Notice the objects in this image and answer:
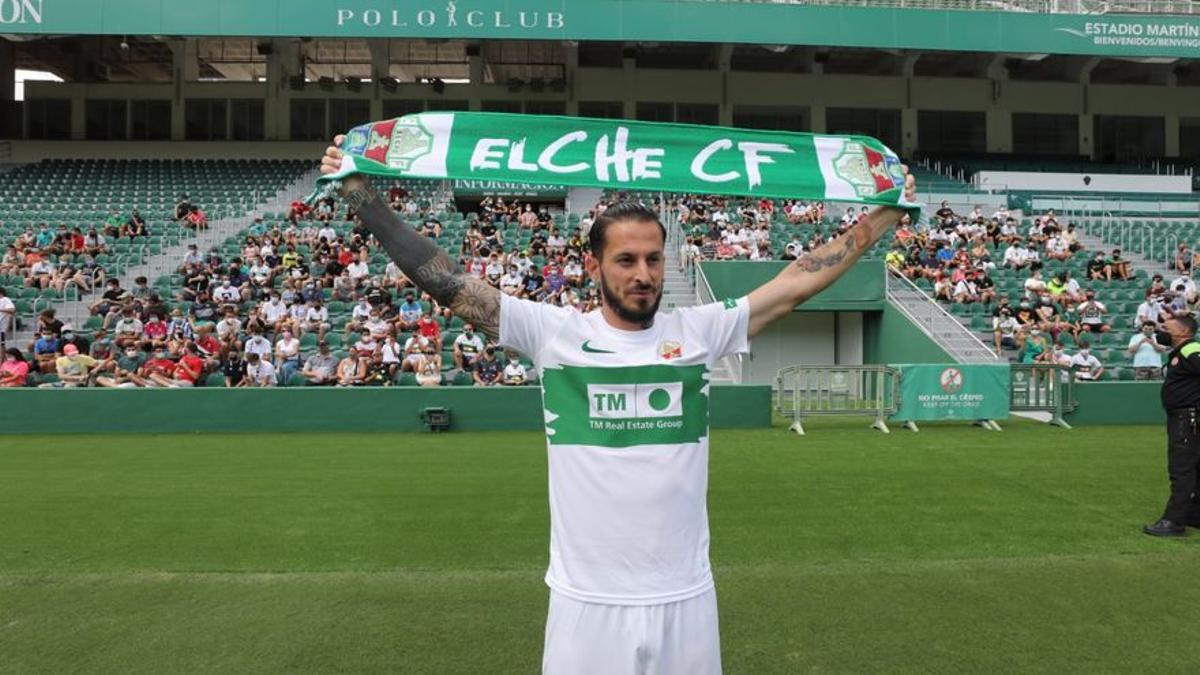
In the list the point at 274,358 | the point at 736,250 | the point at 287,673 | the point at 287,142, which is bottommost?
the point at 287,673

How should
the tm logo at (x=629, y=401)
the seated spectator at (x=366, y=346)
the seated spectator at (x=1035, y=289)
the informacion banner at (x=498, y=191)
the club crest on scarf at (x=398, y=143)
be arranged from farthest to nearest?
the informacion banner at (x=498, y=191), the seated spectator at (x=1035, y=289), the seated spectator at (x=366, y=346), the club crest on scarf at (x=398, y=143), the tm logo at (x=629, y=401)

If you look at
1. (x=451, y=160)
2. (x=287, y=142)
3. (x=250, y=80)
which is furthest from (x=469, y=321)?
(x=250, y=80)

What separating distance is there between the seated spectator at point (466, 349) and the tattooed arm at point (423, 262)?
13.6 metres

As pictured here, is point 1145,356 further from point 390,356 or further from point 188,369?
point 188,369

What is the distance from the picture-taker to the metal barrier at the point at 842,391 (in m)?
14.8

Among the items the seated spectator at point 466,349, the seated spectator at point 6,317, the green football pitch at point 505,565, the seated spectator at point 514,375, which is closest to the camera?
the green football pitch at point 505,565

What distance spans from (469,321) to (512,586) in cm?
362

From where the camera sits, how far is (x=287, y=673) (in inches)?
188

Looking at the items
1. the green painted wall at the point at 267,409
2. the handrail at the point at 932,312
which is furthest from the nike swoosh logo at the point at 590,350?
the handrail at the point at 932,312

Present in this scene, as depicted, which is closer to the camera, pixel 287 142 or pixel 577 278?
pixel 577 278

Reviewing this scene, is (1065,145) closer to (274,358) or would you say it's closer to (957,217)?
(957,217)

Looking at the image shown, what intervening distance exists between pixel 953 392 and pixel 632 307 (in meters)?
13.5

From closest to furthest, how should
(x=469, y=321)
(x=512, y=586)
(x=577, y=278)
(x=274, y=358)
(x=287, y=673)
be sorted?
(x=469, y=321)
(x=287, y=673)
(x=512, y=586)
(x=274, y=358)
(x=577, y=278)

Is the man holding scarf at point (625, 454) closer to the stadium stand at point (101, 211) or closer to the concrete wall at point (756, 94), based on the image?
the stadium stand at point (101, 211)
